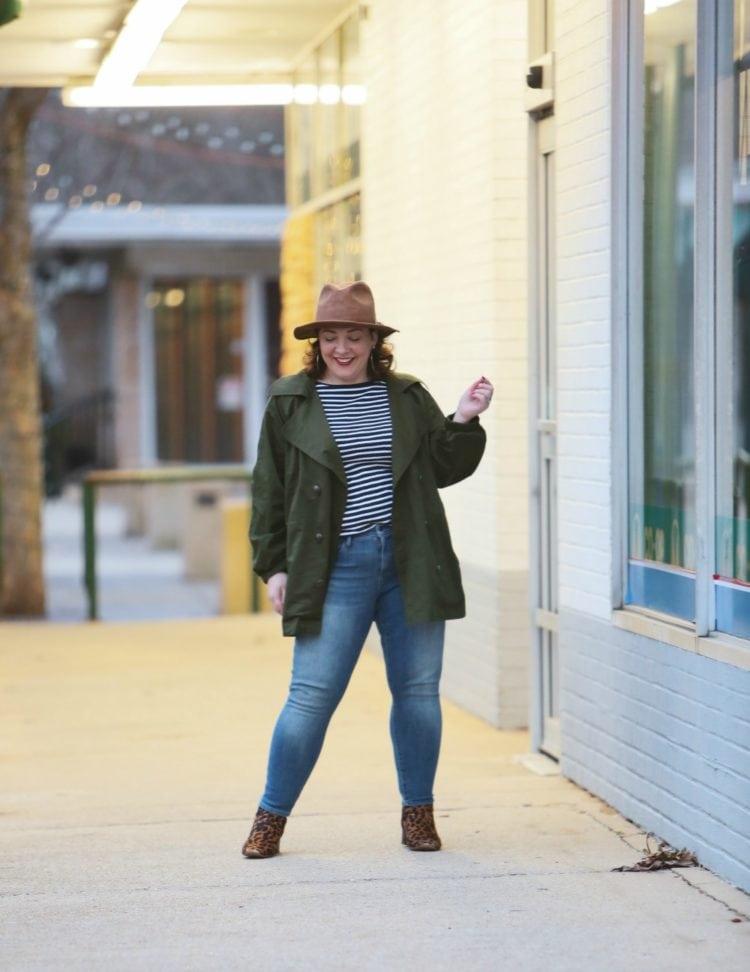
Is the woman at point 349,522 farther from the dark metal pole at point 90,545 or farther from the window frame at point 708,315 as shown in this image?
the dark metal pole at point 90,545

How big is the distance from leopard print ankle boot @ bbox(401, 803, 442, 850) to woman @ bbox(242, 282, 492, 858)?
0.23 m

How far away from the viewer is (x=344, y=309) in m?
5.60

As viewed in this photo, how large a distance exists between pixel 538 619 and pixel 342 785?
1069 millimetres

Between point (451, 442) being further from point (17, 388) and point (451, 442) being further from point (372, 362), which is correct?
point (17, 388)

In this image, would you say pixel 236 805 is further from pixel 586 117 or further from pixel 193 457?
pixel 193 457

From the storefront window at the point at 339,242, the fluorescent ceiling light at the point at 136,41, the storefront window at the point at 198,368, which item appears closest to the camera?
the fluorescent ceiling light at the point at 136,41

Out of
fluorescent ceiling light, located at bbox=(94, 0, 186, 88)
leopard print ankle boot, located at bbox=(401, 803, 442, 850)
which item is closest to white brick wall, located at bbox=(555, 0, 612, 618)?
leopard print ankle boot, located at bbox=(401, 803, 442, 850)

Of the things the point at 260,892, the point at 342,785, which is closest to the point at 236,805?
the point at 342,785

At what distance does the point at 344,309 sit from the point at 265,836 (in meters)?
1.69

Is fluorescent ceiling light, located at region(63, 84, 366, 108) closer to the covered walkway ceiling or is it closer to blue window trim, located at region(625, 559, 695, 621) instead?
the covered walkway ceiling

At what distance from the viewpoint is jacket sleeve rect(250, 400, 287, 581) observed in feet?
18.8

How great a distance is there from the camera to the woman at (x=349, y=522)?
5.61m

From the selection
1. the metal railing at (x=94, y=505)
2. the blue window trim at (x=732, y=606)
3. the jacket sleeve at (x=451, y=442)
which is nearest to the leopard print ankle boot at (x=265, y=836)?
the jacket sleeve at (x=451, y=442)

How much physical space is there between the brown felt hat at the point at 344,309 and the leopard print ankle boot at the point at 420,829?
61.2 inches
